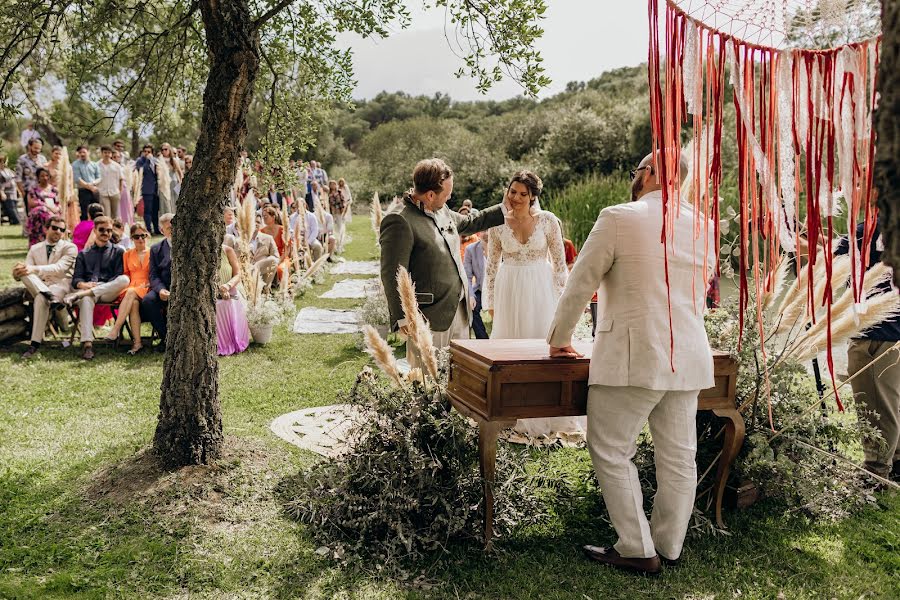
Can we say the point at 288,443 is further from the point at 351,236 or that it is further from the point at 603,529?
the point at 351,236

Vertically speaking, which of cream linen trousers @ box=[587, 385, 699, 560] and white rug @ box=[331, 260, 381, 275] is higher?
white rug @ box=[331, 260, 381, 275]

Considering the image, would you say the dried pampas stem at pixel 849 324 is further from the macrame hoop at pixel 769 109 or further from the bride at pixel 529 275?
the bride at pixel 529 275

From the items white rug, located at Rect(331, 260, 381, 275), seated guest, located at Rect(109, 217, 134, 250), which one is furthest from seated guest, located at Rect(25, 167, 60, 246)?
white rug, located at Rect(331, 260, 381, 275)

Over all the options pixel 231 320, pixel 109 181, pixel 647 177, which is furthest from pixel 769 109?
pixel 109 181

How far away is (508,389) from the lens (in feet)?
11.7

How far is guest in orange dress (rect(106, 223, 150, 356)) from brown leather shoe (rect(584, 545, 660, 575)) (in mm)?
6335

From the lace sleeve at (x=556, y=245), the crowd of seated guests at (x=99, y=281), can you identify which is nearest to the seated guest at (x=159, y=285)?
the crowd of seated guests at (x=99, y=281)

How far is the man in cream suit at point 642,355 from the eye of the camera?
336 centimetres

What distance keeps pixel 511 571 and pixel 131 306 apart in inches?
257

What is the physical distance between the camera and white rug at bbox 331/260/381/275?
15.9 m

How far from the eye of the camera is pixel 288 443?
5.20 m

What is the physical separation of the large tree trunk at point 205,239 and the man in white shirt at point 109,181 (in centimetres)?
1185

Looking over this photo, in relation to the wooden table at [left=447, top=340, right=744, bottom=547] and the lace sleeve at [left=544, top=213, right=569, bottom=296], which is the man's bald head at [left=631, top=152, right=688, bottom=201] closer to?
the wooden table at [left=447, top=340, right=744, bottom=547]

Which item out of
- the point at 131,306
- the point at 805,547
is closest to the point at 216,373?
the point at 805,547
